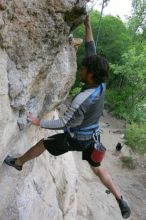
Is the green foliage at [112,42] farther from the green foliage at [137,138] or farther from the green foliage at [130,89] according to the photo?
the green foliage at [137,138]

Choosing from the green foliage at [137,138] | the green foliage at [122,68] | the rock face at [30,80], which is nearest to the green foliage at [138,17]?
the green foliage at [122,68]

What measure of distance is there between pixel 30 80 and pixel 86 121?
106cm

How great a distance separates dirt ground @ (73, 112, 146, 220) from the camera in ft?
38.7

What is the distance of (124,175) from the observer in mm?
17016

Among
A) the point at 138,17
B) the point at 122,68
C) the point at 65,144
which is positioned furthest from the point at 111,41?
the point at 65,144

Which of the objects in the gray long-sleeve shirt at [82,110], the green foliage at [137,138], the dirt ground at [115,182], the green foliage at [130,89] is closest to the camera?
the gray long-sleeve shirt at [82,110]

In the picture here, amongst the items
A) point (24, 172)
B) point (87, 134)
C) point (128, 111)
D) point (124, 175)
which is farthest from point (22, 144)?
point (128, 111)

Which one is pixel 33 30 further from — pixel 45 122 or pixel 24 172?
pixel 24 172

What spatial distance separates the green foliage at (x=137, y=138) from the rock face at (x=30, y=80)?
9766 mm

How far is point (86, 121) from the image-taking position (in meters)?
5.35

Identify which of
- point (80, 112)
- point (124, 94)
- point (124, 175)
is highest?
point (80, 112)

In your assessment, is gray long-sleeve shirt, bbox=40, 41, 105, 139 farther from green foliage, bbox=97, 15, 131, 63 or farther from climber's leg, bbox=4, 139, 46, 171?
green foliage, bbox=97, 15, 131, 63

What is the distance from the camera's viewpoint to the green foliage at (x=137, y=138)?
1708cm

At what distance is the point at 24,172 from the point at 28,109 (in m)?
1.53
